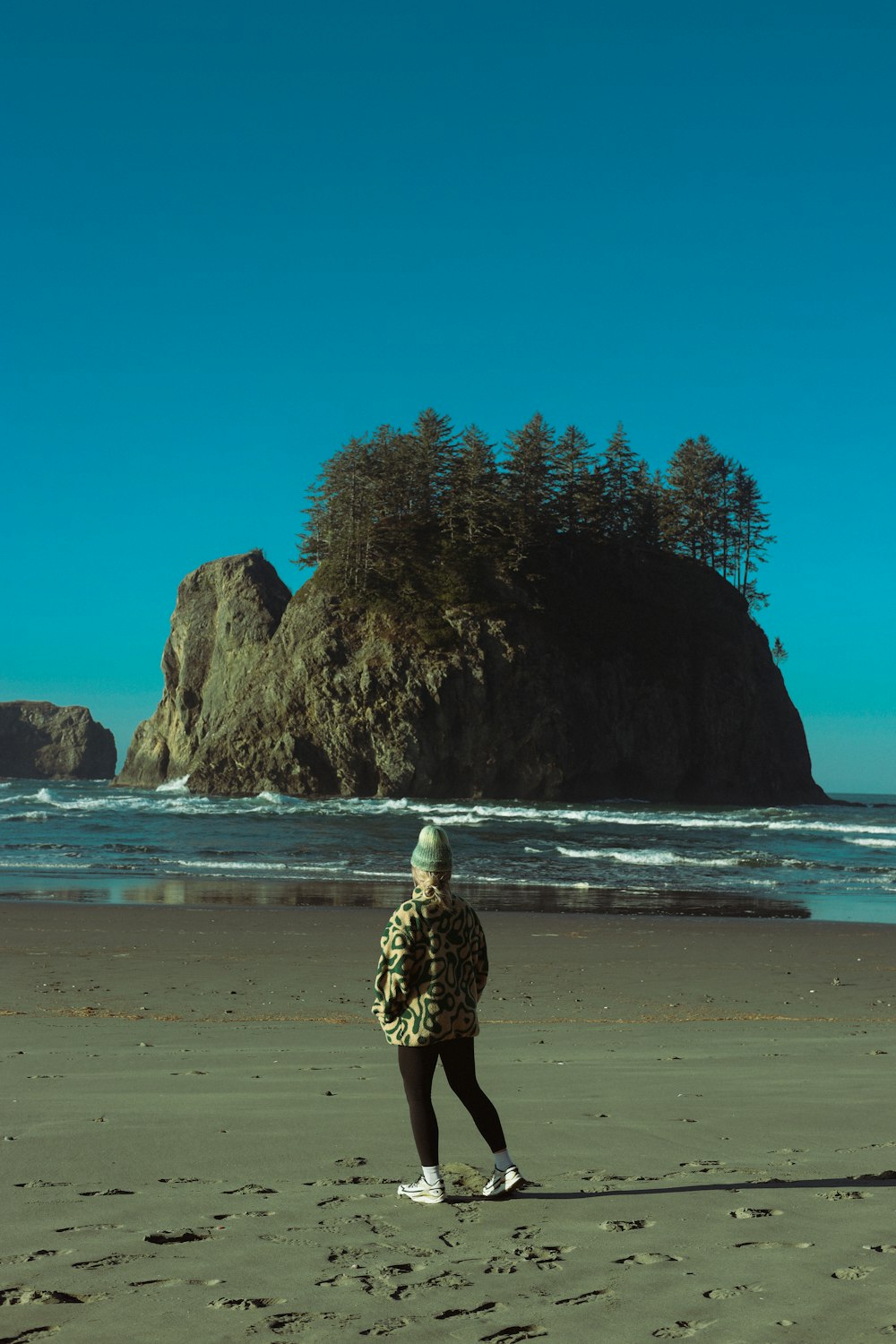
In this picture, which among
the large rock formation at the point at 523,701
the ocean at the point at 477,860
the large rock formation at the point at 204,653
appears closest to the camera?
the ocean at the point at 477,860

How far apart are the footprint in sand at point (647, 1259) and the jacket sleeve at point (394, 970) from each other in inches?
53.8

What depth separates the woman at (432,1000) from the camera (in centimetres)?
476

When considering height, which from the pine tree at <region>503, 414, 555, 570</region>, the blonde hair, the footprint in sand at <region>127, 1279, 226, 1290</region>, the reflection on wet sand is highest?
the pine tree at <region>503, 414, 555, 570</region>

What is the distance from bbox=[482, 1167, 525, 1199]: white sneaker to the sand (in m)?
0.06

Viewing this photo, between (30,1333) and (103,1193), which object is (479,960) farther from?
(30,1333)

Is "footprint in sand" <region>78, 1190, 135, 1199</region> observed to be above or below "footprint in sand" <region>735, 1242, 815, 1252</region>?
below

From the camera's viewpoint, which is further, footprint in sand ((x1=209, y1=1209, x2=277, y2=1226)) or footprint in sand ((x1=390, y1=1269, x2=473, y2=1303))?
footprint in sand ((x1=209, y1=1209, x2=277, y2=1226))

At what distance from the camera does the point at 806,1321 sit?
3463 millimetres

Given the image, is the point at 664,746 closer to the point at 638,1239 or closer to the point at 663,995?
the point at 663,995

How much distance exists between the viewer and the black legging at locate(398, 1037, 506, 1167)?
4809mm

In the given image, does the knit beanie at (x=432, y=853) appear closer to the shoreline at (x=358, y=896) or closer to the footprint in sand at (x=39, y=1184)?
the footprint in sand at (x=39, y=1184)

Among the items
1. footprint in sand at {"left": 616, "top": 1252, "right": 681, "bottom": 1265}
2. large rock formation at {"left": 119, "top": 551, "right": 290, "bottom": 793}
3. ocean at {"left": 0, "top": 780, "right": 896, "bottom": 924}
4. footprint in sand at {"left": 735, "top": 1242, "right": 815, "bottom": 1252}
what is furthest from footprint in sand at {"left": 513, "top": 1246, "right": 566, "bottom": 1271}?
large rock formation at {"left": 119, "top": 551, "right": 290, "bottom": 793}

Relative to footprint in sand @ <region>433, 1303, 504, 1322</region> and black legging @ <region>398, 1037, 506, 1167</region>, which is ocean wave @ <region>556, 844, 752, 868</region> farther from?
footprint in sand @ <region>433, 1303, 504, 1322</region>

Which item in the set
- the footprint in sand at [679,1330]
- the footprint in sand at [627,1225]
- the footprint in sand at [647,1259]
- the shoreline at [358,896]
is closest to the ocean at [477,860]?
the shoreline at [358,896]
